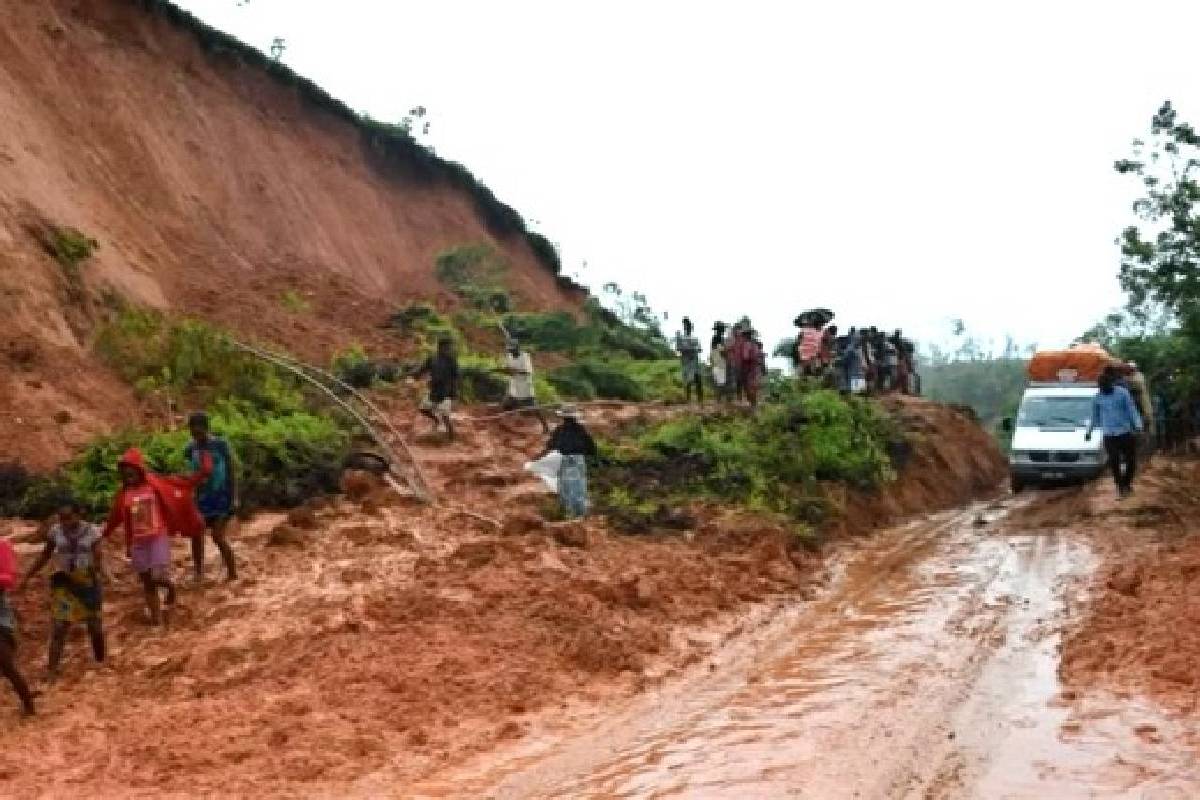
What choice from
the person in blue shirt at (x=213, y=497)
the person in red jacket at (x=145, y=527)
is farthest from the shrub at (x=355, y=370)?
the person in red jacket at (x=145, y=527)

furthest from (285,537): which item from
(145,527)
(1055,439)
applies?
(1055,439)

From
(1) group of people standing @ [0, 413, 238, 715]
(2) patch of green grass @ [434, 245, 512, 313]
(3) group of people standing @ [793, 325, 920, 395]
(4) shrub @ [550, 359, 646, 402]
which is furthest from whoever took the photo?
(2) patch of green grass @ [434, 245, 512, 313]

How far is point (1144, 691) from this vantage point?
6965mm

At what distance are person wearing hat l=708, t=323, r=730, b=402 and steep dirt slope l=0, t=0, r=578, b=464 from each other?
5.42 metres

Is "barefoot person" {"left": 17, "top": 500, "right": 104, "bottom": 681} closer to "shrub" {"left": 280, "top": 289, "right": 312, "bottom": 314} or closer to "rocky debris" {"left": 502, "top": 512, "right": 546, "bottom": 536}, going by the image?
"rocky debris" {"left": 502, "top": 512, "right": 546, "bottom": 536}

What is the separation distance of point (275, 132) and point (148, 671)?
60.9 ft

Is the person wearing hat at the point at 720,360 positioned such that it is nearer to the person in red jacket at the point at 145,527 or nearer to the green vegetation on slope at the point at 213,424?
the green vegetation on slope at the point at 213,424

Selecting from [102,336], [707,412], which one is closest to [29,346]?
[102,336]

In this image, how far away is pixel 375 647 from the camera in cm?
801

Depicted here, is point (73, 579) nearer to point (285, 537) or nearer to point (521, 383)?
point (285, 537)

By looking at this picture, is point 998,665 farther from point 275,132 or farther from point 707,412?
point 275,132

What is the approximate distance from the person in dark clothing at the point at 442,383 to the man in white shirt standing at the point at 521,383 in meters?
1.28

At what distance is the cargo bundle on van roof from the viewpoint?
1952 centimetres

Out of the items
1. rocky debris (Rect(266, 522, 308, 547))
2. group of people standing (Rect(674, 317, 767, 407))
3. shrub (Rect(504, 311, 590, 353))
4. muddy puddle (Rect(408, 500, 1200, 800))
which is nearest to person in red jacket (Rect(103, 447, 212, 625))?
rocky debris (Rect(266, 522, 308, 547))
